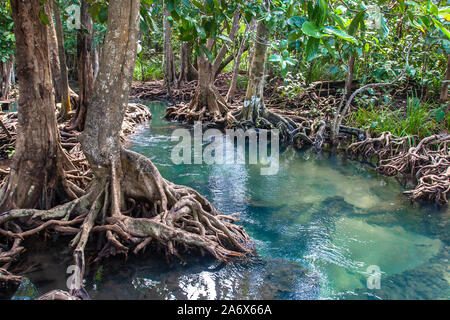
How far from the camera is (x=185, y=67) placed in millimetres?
17703

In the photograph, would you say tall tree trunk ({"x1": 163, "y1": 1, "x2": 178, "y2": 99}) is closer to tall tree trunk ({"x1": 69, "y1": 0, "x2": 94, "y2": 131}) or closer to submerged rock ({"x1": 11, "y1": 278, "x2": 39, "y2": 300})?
tall tree trunk ({"x1": 69, "y1": 0, "x2": 94, "y2": 131})

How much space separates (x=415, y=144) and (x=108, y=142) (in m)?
6.81

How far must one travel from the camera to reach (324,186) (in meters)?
6.81

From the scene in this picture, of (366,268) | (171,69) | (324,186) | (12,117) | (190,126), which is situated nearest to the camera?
(366,268)

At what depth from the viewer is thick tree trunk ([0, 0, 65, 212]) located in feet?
13.6

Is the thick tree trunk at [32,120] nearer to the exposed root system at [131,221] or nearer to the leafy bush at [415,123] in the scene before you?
the exposed root system at [131,221]

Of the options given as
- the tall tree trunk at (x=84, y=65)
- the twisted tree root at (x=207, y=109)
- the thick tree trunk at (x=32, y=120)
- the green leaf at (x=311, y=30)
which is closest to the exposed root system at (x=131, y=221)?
the thick tree trunk at (x=32, y=120)

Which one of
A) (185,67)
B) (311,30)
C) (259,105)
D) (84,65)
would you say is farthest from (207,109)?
(311,30)

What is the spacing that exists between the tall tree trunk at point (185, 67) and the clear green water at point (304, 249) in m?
10.6

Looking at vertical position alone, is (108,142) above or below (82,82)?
below

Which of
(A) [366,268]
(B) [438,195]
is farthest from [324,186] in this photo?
(A) [366,268]

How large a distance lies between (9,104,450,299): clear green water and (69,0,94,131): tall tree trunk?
238 centimetres

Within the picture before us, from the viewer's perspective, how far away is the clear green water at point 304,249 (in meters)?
3.64

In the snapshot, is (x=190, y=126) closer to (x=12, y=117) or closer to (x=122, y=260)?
(x=12, y=117)
